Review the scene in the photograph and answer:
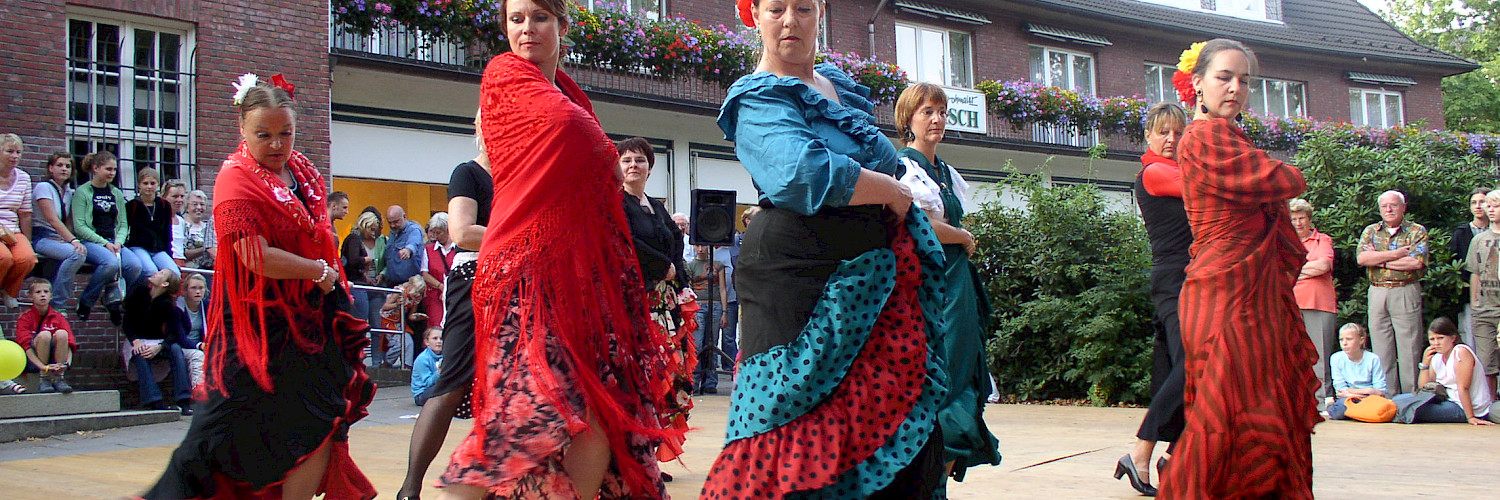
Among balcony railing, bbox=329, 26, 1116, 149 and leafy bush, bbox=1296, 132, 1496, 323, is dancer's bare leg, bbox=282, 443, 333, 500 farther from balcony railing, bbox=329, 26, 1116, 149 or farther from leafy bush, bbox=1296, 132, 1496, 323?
balcony railing, bbox=329, 26, 1116, 149

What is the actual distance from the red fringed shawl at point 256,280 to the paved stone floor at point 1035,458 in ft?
4.22

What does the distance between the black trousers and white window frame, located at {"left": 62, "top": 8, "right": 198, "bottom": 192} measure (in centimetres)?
986

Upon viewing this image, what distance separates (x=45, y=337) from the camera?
852 cm

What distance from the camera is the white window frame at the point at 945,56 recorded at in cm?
2178

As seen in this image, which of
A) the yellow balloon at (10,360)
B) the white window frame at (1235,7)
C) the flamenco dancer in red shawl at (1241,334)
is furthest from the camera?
the white window frame at (1235,7)

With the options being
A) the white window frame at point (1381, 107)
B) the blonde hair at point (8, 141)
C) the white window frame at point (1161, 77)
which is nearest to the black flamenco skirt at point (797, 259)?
the blonde hair at point (8, 141)

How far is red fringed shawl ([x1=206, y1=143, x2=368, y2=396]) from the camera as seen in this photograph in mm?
3439

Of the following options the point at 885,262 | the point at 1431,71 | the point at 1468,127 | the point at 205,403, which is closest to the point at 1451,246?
the point at 885,262

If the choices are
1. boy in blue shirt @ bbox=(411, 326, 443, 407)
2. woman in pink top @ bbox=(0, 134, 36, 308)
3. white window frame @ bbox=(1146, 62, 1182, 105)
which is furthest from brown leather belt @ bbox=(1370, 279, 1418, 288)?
white window frame @ bbox=(1146, 62, 1182, 105)

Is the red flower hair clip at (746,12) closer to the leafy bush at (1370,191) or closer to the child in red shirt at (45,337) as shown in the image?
the child in red shirt at (45,337)

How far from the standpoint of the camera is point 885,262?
2.72 meters

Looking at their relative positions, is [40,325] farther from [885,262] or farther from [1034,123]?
[1034,123]

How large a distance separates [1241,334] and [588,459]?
1.85 meters

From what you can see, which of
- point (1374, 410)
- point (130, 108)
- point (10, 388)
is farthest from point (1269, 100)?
point (10, 388)
